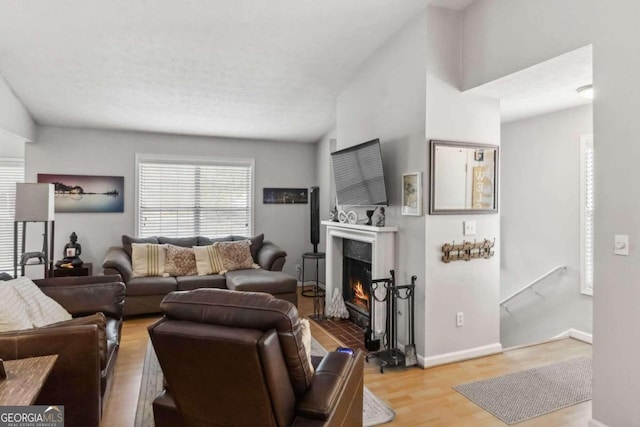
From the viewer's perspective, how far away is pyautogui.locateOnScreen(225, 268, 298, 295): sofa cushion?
15.5ft

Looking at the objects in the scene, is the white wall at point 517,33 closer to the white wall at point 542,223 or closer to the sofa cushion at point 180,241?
the white wall at point 542,223

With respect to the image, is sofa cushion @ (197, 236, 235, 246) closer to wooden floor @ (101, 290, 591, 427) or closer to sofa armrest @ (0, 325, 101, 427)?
wooden floor @ (101, 290, 591, 427)

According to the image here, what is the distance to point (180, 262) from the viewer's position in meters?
5.26

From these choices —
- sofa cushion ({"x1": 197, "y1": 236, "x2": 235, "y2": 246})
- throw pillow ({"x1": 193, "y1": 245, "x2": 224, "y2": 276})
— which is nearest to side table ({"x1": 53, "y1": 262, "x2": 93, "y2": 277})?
throw pillow ({"x1": 193, "y1": 245, "x2": 224, "y2": 276})

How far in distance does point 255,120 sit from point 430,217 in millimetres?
3151

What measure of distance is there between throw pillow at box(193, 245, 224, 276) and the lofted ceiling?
5.94 ft

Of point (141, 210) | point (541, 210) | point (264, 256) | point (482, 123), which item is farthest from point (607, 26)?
point (141, 210)

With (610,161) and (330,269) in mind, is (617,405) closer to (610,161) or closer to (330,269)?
(610,161)

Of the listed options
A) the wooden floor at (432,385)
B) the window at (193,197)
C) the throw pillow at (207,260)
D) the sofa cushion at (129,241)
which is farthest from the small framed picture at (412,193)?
the sofa cushion at (129,241)

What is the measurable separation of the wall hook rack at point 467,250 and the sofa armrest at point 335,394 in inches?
65.0

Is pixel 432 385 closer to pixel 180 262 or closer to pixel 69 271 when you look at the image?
pixel 180 262

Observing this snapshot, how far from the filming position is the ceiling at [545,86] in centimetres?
276

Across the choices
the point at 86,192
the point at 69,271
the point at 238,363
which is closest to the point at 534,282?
the point at 238,363

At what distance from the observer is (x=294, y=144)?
21.8 feet
